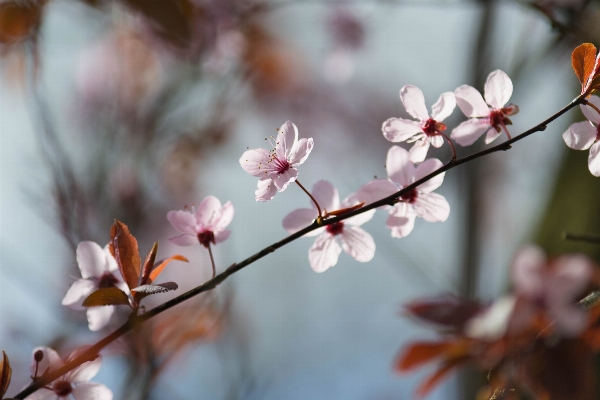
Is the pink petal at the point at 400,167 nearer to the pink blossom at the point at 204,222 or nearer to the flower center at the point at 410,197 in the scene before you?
the flower center at the point at 410,197

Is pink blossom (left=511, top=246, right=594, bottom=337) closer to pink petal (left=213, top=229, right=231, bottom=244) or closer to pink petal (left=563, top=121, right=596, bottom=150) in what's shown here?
pink petal (left=563, top=121, right=596, bottom=150)

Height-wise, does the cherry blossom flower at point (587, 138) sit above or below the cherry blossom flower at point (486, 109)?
below

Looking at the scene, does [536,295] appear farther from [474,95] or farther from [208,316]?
[208,316]

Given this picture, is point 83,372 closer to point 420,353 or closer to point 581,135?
point 420,353

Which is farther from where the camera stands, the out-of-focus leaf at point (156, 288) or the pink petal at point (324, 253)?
the pink petal at point (324, 253)

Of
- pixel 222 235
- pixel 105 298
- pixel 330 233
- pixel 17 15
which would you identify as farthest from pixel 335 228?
pixel 17 15

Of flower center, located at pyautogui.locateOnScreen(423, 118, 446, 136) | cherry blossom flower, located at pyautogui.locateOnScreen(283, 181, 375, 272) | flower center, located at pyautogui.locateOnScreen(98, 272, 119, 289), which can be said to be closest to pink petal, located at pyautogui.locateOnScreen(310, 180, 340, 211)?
cherry blossom flower, located at pyautogui.locateOnScreen(283, 181, 375, 272)

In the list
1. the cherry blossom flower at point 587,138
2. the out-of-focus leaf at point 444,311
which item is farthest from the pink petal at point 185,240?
the cherry blossom flower at point 587,138

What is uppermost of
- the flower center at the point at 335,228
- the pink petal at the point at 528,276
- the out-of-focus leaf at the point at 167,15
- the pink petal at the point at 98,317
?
the out-of-focus leaf at the point at 167,15
